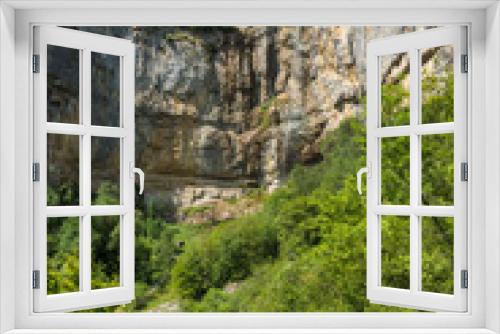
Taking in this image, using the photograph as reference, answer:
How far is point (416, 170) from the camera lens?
2713 millimetres

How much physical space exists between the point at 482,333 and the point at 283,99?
13.9 feet

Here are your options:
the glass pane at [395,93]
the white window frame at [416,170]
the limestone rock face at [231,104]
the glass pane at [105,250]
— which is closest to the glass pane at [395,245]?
the glass pane at [395,93]

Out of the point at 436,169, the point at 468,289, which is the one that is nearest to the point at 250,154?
the point at 436,169

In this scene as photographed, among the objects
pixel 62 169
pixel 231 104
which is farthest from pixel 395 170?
pixel 62 169

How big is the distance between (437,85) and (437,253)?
1.43 metres

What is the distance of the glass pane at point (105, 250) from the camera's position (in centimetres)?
579

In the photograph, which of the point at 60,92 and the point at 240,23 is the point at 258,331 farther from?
the point at 60,92

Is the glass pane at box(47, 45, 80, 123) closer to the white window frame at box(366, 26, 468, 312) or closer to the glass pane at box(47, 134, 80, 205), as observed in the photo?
the glass pane at box(47, 134, 80, 205)

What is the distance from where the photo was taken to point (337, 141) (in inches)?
236

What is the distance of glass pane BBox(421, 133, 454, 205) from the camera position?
490 cm

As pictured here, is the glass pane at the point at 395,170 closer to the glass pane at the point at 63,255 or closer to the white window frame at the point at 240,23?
the glass pane at the point at 63,255

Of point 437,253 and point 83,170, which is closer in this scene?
point 83,170

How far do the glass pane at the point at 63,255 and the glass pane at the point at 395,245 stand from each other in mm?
2711

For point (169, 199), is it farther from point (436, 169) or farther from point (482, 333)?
point (482, 333)
